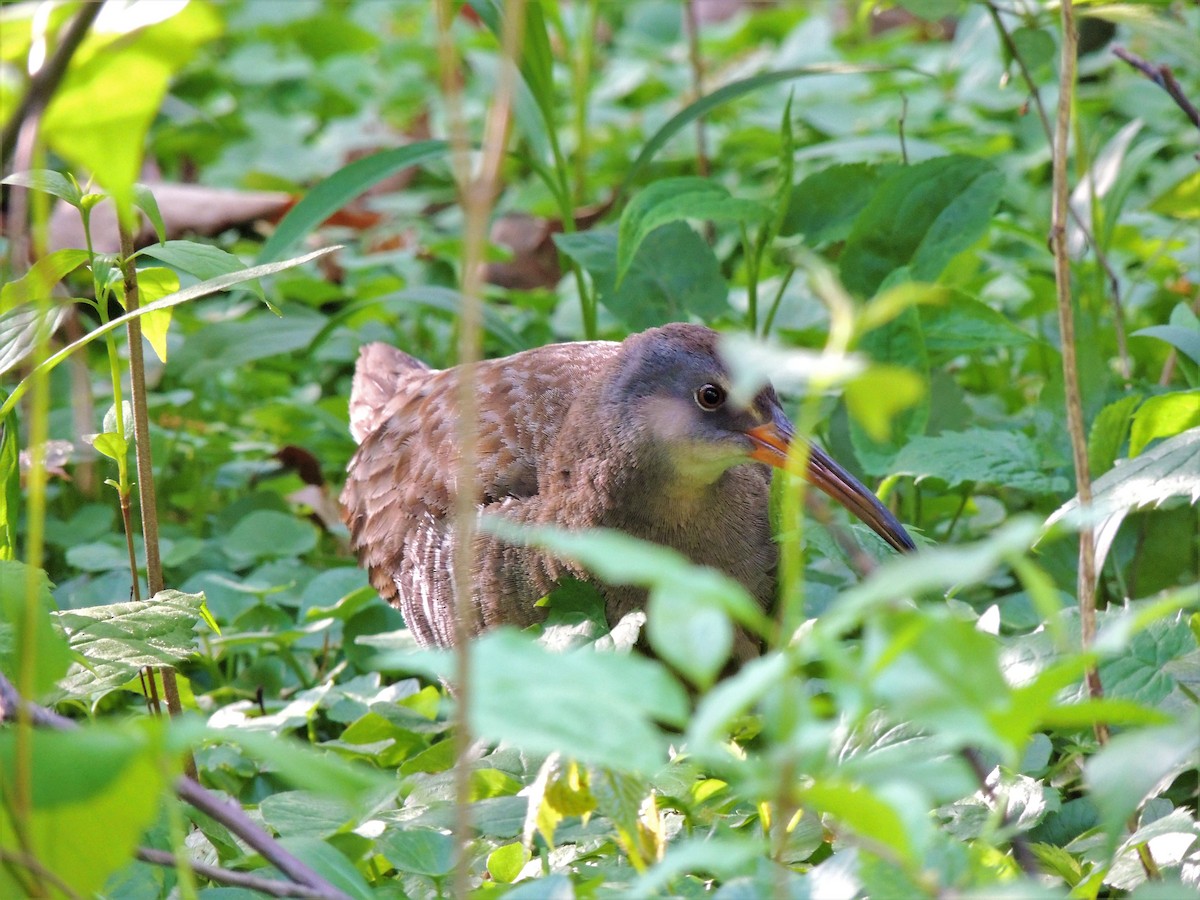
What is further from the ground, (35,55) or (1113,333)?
(35,55)

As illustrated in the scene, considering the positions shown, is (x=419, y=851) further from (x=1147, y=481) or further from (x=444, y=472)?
(x=444, y=472)

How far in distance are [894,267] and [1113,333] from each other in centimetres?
80

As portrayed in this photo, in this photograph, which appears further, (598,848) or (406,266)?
(406,266)

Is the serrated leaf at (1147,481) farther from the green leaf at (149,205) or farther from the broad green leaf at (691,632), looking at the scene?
the green leaf at (149,205)

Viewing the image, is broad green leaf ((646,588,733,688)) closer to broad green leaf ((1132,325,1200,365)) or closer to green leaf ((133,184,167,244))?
green leaf ((133,184,167,244))

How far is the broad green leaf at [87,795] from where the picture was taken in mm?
1114

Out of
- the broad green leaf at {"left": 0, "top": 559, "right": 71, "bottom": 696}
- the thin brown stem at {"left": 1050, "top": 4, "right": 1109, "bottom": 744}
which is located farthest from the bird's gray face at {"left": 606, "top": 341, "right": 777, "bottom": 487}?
the broad green leaf at {"left": 0, "top": 559, "right": 71, "bottom": 696}

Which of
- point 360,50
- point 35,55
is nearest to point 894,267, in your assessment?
point 35,55

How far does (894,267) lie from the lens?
331 centimetres

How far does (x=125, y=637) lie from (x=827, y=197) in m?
2.15

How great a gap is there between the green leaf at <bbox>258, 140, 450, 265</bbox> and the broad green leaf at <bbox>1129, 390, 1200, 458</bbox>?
1.96m

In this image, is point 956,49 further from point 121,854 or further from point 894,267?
point 121,854

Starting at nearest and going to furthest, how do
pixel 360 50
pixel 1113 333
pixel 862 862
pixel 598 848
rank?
1. pixel 862 862
2. pixel 598 848
3. pixel 1113 333
4. pixel 360 50

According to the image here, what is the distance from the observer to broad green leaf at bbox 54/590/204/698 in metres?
2.06
